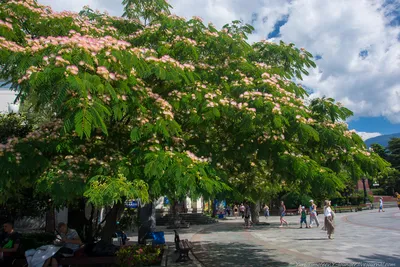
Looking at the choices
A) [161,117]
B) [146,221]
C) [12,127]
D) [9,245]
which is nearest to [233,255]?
[146,221]

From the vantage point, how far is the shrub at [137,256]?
873 cm

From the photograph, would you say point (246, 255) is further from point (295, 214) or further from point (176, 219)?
point (295, 214)

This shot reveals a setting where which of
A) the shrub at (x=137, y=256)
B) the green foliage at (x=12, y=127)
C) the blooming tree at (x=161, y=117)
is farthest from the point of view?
the green foliage at (x=12, y=127)

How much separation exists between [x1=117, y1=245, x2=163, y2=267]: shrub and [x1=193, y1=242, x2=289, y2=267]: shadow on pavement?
205 cm

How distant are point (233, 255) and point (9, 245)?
23.5 ft

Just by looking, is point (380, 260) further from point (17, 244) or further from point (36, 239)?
point (36, 239)

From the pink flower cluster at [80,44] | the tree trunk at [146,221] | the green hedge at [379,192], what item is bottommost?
the tree trunk at [146,221]

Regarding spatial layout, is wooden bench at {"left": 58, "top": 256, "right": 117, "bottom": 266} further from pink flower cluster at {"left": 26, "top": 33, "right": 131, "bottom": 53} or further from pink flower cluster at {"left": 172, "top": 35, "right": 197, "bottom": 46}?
pink flower cluster at {"left": 172, "top": 35, "right": 197, "bottom": 46}

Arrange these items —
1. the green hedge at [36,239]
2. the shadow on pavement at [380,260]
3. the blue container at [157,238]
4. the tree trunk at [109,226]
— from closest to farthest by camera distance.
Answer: the tree trunk at [109,226] < the shadow on pavement at [380,260] < the green hedge at [36,239] < the blue container at [157,238]

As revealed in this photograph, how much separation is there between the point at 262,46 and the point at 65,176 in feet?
20.1

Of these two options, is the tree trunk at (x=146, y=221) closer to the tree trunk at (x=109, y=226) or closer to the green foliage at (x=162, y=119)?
the tree trunk at (x=109, y=226)

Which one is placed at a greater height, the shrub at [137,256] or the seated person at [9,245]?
the seated person at [9,245]

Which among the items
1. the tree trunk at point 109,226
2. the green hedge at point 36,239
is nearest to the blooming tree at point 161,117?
the tree trunk at point 109,226

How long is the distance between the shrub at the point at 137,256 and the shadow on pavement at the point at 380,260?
5.82 metres
